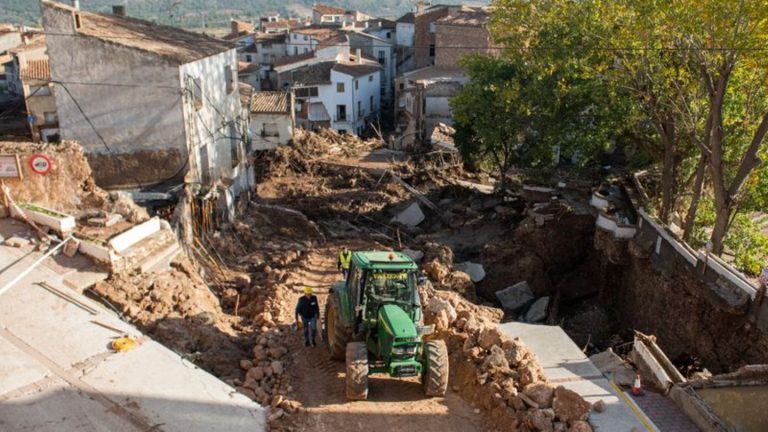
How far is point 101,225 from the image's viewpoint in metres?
15.8

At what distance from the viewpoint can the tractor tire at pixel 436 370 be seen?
11.1 meters

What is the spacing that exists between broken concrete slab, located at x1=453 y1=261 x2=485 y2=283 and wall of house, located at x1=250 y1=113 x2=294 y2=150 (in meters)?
20.7

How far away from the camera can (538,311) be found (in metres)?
19.4

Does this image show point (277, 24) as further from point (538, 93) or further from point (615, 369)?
point (615, 369)

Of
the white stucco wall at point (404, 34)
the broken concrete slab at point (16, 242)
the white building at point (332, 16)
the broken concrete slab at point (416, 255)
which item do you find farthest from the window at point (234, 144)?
the white building at point (332, 16)

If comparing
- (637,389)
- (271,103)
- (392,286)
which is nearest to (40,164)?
(392,286)

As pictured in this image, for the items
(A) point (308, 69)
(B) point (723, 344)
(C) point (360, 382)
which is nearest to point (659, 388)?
(B) point (723, 344)

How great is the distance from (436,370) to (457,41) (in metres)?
40.6

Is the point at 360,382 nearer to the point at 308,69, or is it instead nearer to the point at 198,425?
the point at 198,425

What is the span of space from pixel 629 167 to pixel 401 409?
17.9 meters

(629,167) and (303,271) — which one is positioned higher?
(629,167)

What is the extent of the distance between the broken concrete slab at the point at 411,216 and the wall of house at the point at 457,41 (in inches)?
911

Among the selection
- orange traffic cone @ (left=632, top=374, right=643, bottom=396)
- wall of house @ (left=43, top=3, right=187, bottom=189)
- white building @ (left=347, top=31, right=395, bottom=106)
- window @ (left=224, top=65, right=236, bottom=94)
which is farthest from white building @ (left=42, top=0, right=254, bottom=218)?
white building @ (left=347, top=31, right=395, bottom=106)

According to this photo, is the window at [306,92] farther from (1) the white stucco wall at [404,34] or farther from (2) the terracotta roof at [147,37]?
(2) the terracotta roof at [147,37]
